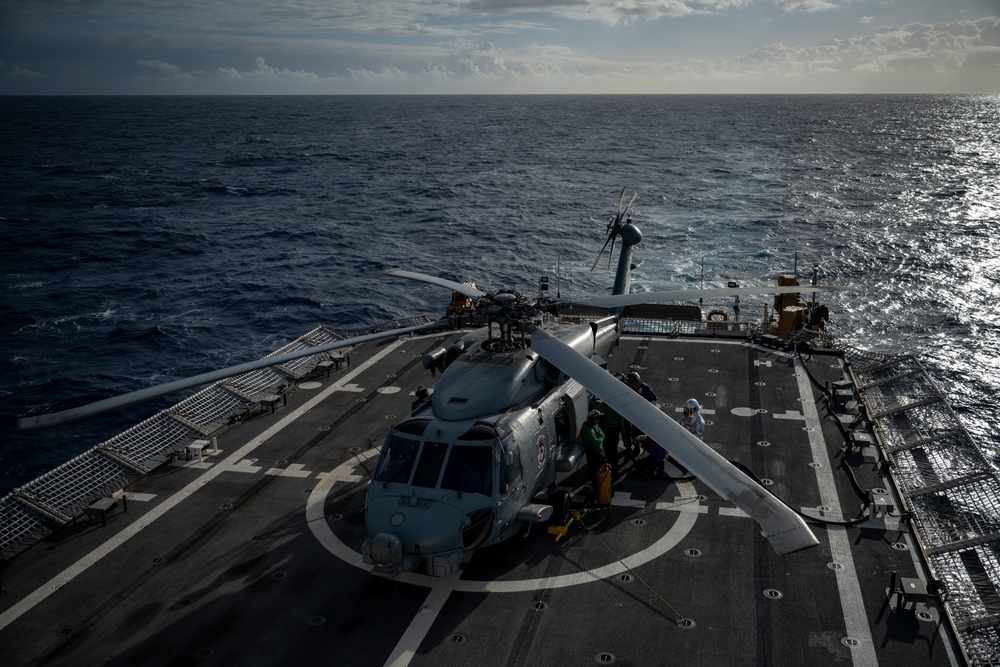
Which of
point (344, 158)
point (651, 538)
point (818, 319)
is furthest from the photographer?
point (344, 158)

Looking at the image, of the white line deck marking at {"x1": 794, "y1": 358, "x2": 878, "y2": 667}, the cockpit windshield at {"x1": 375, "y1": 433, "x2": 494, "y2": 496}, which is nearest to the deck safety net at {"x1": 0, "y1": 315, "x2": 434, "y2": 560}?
the cockpit windshield at {"x1": 375, "y1": 433, "x2": 494, "y2": 496}

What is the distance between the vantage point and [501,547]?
16938 millimetres

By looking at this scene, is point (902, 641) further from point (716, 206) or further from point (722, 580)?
point (716, 206)

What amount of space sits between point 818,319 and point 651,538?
18947 mm

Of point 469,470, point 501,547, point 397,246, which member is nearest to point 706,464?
point 469,470

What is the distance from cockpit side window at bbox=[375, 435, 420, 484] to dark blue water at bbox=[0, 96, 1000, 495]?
12396mm

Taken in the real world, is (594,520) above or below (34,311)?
above

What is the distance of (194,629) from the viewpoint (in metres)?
14.4

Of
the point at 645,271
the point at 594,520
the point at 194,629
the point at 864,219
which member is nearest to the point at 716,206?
the point at 864,219

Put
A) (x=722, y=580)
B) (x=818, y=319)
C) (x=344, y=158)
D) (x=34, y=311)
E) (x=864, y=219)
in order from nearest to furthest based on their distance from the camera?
(x=722, y=580) → (x=818, y=319) → (x=34, y=311) → (x=864, y=219) → (x=344, y=158)

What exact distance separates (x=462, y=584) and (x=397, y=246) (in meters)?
57.9

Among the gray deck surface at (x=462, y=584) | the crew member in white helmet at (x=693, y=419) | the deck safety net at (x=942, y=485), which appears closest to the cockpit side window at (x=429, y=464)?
the gray deck surface at (x=462, y=584)

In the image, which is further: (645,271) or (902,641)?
(645,271)

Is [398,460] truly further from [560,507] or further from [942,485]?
[942,485]
